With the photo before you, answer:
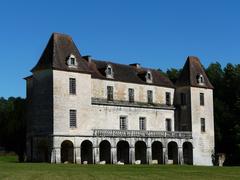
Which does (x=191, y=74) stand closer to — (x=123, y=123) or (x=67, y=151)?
(x=123, y=123)

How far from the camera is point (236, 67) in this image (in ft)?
241

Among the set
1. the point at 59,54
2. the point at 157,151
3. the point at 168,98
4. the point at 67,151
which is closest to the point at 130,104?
the point at 157,151

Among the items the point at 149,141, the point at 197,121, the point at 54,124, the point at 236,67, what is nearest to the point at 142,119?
the point at 149,141

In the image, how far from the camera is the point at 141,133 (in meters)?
56.8

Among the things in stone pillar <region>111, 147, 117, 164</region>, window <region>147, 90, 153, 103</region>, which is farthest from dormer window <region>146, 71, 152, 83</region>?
stone pillar <region>111, 147, 117, 164</region>

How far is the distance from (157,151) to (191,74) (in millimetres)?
10236

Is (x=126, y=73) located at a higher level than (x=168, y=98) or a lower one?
higher

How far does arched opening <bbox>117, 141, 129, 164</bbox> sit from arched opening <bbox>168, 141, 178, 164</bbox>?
662cm

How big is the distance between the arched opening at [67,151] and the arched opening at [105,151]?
4.39 meters

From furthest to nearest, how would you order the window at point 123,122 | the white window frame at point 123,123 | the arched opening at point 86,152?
1. the window at point 123,122
2. the white window frame at point 123,123
3. the arched opening at point 86,152

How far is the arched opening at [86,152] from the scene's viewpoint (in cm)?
5244

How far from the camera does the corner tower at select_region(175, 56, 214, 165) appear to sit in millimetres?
62625

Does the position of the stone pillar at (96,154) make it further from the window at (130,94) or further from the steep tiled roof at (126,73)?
the window at (130,94)

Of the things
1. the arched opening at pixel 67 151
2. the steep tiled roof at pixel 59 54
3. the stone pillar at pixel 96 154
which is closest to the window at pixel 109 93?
the steep tiled roof at pixel 59 54
